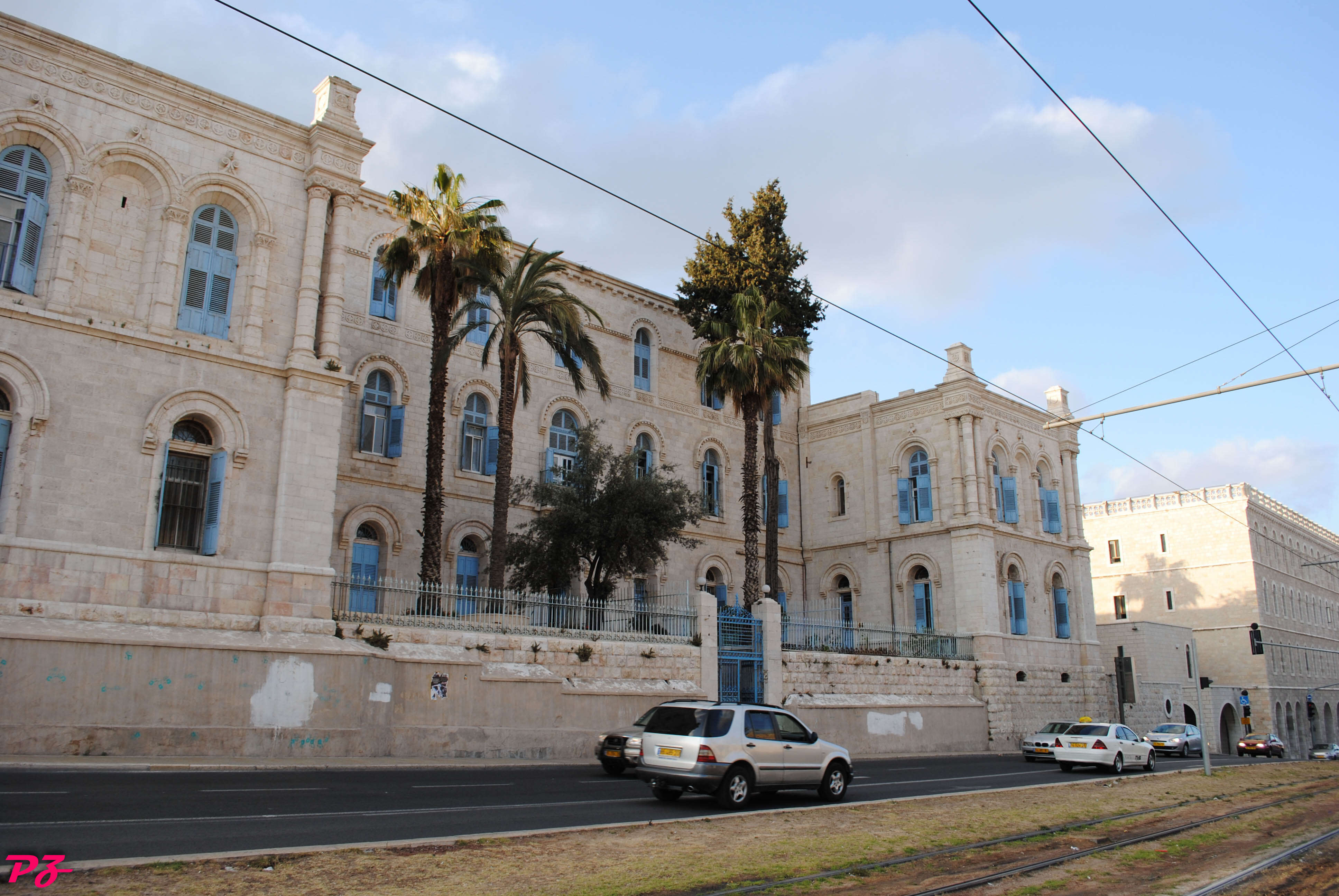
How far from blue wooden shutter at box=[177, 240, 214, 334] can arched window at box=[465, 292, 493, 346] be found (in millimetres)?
8942

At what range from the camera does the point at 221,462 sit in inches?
712

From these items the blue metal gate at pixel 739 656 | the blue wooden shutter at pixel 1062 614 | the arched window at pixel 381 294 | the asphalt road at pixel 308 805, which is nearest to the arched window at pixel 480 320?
the arched window at pixel 381 294

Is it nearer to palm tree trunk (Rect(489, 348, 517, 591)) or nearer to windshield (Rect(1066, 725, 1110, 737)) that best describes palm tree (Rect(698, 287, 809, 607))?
palm tree trunk (Rect(489, 348, 517, 591))

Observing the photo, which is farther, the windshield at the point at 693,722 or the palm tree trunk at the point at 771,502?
the palm tree trunk at the point at 771,502

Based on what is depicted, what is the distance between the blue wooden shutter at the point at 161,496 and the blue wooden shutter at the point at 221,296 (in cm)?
270

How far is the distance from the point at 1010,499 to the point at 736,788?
2631 centimetres

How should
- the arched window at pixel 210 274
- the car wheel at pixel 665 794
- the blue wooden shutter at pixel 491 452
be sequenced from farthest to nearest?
the blue wooden shutter at pixel 491 452 < the arched window at pixel 210 274 < the car wheel at pixel 665 794

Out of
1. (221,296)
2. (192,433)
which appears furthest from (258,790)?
(221,296)

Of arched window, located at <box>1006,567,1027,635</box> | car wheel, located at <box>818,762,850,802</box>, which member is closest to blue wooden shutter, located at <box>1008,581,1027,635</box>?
arched window, located at <box>1006,567,1027,635</box>

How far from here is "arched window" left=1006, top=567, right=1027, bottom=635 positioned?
34094mm

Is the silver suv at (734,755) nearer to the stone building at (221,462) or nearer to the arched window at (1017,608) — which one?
the stone building at (221,462)

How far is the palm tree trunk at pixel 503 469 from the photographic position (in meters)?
21.5

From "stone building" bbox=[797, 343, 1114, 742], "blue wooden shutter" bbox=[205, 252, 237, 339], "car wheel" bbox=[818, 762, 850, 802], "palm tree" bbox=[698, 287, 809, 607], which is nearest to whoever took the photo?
"car wheel" bbox=[818, 762, 850, 802]

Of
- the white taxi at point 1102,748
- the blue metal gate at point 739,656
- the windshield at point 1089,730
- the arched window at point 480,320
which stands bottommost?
the white taxi at point 1102,748
